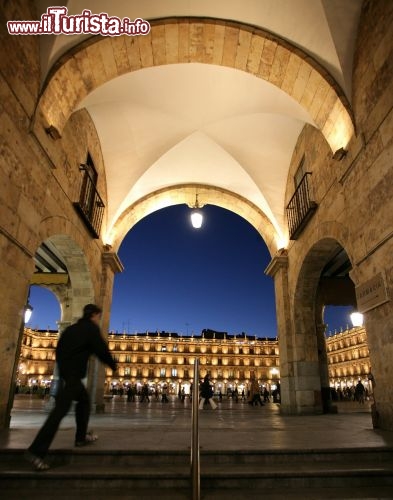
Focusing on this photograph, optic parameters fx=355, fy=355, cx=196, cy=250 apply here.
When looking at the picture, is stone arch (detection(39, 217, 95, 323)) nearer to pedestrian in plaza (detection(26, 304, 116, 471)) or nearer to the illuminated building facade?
pedestrian in plaza (detection(26, 304, 116, 471))

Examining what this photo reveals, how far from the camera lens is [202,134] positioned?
11.8 m

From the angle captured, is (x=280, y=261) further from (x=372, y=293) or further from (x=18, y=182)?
(x=18, y=182)

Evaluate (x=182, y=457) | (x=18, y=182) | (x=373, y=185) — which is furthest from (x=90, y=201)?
(x=182, y=457)

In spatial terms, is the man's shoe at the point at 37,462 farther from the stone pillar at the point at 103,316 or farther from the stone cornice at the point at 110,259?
the stone cornice at the point at 110,259

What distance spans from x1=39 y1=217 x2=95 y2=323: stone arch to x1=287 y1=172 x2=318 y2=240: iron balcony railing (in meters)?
5.84

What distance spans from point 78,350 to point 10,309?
2521 millimetres

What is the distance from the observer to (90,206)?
10242 mm

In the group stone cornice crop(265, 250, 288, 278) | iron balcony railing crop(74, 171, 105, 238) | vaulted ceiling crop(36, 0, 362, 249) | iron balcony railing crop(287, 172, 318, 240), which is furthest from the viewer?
stone cornice crop(265, 250, 288, 278)

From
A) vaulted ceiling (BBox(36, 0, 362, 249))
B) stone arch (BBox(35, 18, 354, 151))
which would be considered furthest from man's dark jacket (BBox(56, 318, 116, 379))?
vaulted ceiling (BBox(36, 0, 362, 249))

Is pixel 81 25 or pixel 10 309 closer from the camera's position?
pixel 10 309

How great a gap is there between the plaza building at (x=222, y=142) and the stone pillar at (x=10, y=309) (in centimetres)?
3

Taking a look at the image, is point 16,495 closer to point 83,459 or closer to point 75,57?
point 83,459

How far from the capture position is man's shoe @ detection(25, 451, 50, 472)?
10.4 ft

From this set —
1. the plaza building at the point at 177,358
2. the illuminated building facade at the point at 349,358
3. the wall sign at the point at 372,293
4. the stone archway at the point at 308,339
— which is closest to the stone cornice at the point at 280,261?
the stone archway at the point at 308,339
